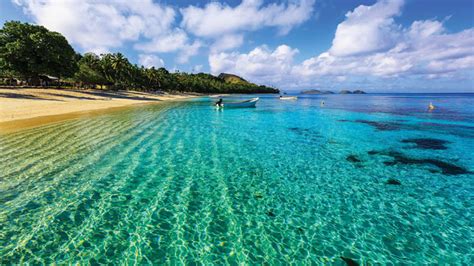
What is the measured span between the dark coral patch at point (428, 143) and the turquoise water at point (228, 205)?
203cm

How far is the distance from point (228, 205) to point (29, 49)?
52.2 meters

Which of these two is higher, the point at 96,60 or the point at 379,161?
the point at 96,60

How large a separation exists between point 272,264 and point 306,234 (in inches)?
63.0

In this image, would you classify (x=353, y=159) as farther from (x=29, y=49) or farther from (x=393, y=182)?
(x=29, y=49)

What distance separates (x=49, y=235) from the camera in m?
5.86

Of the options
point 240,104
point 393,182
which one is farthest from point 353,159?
point 240,104

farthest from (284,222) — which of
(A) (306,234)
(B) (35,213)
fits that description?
(B) (35,213)

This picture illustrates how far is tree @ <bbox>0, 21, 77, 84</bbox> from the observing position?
130 feet

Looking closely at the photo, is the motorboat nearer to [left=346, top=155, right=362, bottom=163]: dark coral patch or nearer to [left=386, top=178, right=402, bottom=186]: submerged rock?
[left=346, top=155, right=362, bottom=163]: dark coral patch

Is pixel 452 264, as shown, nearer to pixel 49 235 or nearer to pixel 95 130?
pixel 49 235

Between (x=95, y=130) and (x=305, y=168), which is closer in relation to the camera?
(x=305, y=168)

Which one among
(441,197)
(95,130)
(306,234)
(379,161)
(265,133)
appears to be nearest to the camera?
(306,234)

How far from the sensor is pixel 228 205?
7.77 meters

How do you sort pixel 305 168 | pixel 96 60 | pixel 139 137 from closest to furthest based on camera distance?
pixel 305 168
pixel 139 137
pixel 96 60
